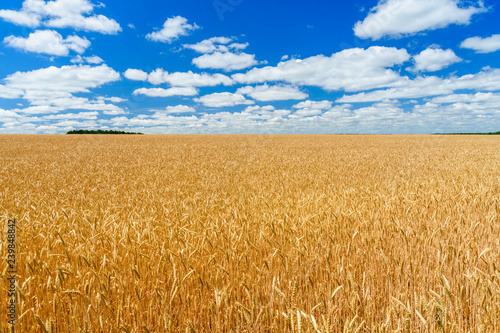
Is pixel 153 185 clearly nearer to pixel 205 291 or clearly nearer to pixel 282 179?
pixel 282 179

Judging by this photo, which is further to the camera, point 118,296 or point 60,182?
point 60,182

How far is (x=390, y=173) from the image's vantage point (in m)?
10.5

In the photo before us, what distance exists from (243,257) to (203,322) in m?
0.90

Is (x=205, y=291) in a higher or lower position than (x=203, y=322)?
higher

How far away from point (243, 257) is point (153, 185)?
5.42 m

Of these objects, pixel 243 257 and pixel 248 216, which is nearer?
pixel 243 257

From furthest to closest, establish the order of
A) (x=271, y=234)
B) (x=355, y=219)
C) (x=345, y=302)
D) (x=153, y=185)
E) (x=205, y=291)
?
(x=153, y=185)
(x=355, y=219)
(x=271, y=234)
(x=205, y=291)
(x=345, y=302)

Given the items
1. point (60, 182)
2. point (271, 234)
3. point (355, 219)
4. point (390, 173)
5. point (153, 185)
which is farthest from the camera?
point (390, 173)

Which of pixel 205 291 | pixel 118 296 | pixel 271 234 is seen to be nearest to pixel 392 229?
pixel 271 234

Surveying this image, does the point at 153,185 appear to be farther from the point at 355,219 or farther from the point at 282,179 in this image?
the point at 355,219

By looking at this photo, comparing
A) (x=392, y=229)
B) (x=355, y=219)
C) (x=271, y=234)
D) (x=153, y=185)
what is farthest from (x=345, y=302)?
(x=153, y=185)

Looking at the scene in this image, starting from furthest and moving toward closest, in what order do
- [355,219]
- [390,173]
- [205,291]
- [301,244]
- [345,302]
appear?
1. [390,173]
2. [355,219]
3. [301,244]
4. [205,291]
5. [345,302]

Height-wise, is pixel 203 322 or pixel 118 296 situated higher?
pixel 118 296

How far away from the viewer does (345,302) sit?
2.50 metres
